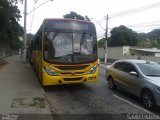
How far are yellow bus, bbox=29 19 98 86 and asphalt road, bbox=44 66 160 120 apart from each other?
72 cm

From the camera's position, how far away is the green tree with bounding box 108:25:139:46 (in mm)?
65188

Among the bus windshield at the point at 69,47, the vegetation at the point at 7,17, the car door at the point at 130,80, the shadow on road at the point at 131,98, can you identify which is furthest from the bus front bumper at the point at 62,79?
the vegetation at the point at 7,17

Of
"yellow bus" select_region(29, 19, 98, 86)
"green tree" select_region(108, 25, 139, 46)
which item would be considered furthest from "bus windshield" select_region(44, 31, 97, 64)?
"green tree" select_region(108, 25, 139, 46)

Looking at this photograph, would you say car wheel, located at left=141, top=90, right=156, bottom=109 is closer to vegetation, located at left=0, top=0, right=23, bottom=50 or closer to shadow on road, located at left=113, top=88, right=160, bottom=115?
shadow on road, located at left=113, top=88, right=160, bottom=115

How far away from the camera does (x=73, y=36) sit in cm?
1176

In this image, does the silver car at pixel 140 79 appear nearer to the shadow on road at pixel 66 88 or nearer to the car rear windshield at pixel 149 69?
the car rear windshield at pixel 149 69

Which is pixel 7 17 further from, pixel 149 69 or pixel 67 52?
pixel 149 69

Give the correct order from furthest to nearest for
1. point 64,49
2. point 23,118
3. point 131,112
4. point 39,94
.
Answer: point 64,49 < point 39,94 < point 131,112 < point 23,118

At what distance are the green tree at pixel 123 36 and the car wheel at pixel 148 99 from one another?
56979 millimetres

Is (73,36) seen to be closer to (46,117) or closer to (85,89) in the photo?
(85,89)

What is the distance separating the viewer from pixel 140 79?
9.26 metres

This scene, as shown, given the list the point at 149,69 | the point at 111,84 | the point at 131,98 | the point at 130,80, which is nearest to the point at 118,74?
the point at 111,84

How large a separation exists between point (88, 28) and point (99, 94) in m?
3.18

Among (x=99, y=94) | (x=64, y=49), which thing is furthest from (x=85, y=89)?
(x=64, y=49)
